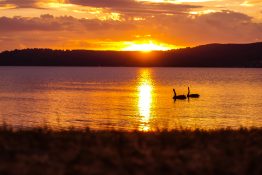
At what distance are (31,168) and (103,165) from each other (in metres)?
1.15

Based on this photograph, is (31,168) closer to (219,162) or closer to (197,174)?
(197,174)

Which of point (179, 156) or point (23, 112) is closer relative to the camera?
point (179, 156)

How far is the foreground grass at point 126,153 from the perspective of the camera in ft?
25.7

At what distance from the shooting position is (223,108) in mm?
75125

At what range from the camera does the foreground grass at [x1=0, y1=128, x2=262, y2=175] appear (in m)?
7.84

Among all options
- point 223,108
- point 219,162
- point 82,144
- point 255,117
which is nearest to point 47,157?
point 82,144

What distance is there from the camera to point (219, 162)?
8344 millimetres

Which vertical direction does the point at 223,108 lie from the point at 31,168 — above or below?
below

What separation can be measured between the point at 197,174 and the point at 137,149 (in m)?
1.78

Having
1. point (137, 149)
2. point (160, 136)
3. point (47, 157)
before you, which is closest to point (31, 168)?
point (47, 157)

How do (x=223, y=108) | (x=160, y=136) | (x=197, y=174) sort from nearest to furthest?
(x=197, y=174)
(x=160, y=136)
(x=223, y=108)

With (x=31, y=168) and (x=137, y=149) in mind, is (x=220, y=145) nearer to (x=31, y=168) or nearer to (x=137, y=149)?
(x=137, y=149)

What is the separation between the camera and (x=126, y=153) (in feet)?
29.5

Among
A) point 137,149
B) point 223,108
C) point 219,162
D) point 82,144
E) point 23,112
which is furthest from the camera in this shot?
point 223,108
